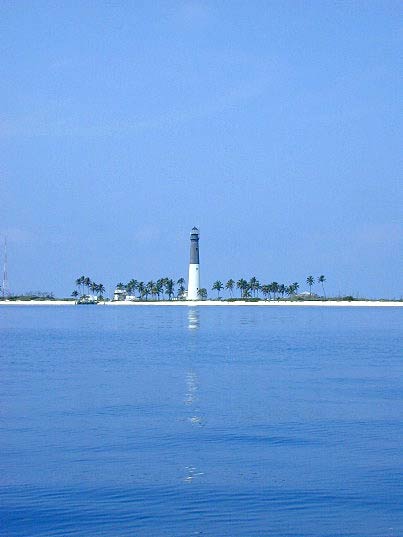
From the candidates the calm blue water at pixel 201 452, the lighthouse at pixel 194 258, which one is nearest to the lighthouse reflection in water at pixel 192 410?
the calm blue water at pixel 201 452

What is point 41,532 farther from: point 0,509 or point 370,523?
point 370,523

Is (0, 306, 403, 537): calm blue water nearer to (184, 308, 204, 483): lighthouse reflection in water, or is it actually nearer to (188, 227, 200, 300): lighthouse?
(184, 308, 204, 483): lighthouse reflection in water

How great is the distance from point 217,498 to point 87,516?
3052mm

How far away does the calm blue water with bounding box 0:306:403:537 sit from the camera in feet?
55.5

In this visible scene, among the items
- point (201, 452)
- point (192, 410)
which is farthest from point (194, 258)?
point (201, 452)

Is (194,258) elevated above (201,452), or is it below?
above

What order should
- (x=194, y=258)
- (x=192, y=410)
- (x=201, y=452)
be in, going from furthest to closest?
(x=194, y=258)
(x=192, y=410)
(x=201, y=452)

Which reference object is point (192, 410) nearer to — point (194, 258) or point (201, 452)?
point (201, 452)

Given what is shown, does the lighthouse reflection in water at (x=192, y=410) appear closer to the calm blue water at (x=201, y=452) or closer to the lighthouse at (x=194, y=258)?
the calm blue water at (x=201, y=452)

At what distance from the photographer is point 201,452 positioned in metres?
23.2

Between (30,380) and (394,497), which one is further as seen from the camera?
(30,380)

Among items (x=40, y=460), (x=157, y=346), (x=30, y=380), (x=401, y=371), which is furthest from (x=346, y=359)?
(x=40, y=460)

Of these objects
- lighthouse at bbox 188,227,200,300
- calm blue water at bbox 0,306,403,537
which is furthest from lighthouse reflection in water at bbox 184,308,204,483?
lighthouse at bbox 188,227,200,300

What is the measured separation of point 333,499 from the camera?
60.2ft
